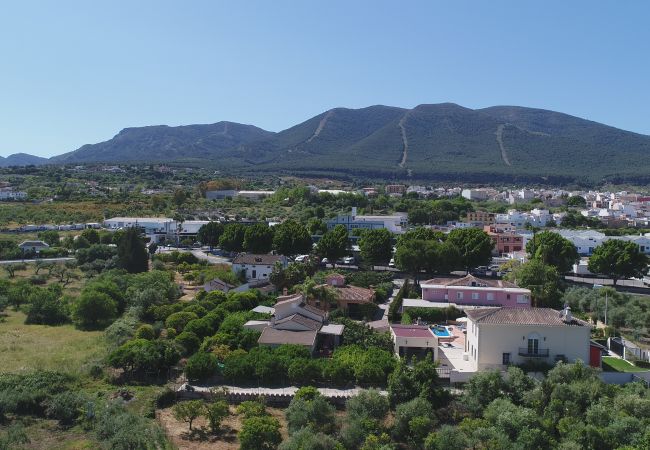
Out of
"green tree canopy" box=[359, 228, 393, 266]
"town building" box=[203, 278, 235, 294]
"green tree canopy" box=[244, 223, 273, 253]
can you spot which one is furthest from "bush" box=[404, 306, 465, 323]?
"green tree canopy" box=[244, 223, 273, 253]

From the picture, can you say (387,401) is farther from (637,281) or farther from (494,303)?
(637,281)

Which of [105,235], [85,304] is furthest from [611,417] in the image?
[105,235]

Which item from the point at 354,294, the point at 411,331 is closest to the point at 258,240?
the point at 354,294

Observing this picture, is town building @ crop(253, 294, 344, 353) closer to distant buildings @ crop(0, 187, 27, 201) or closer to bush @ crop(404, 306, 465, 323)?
bush @ crop(404, 306, 465, 323)

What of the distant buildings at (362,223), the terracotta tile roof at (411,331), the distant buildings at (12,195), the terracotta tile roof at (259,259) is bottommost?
the terracotta tile roof at (411,331)

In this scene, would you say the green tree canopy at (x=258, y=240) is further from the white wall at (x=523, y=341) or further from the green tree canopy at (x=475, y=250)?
the white wall at (x=523, y=341)

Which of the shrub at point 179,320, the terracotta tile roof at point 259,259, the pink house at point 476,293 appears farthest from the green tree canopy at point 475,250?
the shrub at point 179,320
